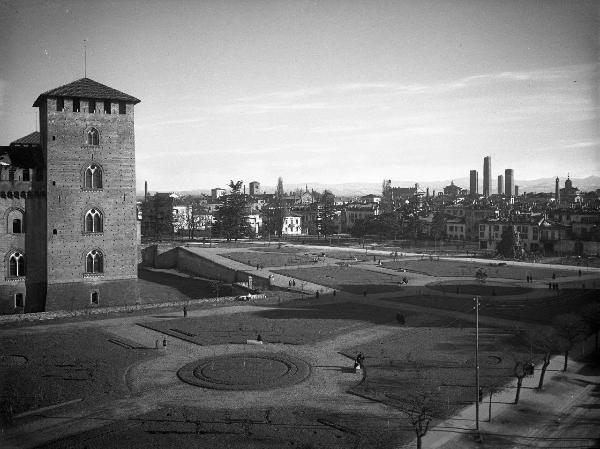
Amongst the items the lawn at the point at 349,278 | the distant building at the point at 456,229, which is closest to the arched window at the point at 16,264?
the lawn at the point at 349,278

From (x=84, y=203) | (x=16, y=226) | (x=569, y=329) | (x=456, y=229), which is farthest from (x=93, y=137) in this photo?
(x=456, y=229)

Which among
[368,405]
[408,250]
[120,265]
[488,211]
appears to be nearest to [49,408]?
[368,405]

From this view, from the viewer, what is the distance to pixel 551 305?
50.5m

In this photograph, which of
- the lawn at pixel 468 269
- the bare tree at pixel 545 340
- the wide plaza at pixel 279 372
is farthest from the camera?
the lawn at pixel 468 269

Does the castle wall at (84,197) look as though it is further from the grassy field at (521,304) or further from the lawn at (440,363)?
the grassy field at (521,304)

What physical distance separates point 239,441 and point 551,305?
38.0 m

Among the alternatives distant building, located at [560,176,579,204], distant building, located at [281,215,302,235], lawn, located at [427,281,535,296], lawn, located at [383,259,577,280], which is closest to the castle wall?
lawn, located at [427,281,535,296]

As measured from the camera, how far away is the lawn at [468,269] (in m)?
70.2

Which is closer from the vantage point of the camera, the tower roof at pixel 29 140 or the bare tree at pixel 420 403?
the bare tree at pixel 420 403

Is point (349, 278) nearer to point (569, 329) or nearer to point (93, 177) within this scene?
point (93, 177)

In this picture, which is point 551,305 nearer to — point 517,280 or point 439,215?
point 517,280

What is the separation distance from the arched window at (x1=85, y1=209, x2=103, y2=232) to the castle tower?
8 cm

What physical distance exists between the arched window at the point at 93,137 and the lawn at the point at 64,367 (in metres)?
17.3

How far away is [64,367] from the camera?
3162 centimetres
